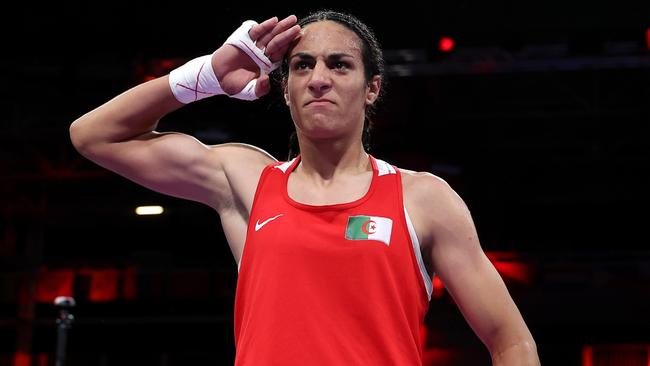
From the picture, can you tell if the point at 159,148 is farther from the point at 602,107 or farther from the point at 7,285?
the point at 7,285

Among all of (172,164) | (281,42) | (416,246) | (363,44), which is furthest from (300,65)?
(416,246)

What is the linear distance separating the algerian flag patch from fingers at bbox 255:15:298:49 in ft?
1.71

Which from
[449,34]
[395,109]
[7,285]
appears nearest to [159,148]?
[449,34]

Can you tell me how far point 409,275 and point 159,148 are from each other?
770mm

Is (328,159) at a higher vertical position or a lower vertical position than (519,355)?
higher

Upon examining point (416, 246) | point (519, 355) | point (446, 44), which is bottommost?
point (519, 355)

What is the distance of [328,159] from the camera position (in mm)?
2383

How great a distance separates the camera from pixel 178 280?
10.3m

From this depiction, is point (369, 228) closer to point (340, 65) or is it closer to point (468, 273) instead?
point (468, 273)

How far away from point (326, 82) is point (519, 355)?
805mm

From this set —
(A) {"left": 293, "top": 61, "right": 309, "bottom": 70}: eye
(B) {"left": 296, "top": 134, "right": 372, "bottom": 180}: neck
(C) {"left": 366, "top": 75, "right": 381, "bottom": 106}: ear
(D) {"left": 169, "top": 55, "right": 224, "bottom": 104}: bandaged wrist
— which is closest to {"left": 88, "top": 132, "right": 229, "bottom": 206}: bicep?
(D) {"left": 169, "top": 55, "right": 224, "bottom": 104}: bandaged wrist

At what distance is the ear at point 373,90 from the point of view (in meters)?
2.46

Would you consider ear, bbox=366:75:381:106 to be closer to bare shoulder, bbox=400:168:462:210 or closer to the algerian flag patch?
bare shoulder, bbox=400:168:462:210

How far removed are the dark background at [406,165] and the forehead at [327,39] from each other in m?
3.29
